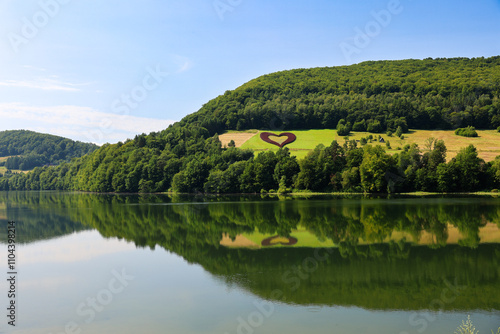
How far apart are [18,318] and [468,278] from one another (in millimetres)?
18294

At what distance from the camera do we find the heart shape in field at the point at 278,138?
108 metres

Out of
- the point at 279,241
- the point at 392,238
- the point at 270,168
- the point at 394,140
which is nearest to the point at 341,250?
the point at 279,241

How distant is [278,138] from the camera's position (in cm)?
11206

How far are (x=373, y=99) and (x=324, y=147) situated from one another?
3694 cm

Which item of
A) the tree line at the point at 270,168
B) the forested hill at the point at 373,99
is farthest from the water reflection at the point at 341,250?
the forested hill at the point at 373,99

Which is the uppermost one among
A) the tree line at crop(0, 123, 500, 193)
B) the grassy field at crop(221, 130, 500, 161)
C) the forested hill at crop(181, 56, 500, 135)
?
the forested hill at crop(181, 56, 500, 135)

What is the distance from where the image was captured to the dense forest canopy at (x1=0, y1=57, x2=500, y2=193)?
75.4 m

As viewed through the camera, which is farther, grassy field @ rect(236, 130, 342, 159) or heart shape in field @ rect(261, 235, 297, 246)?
grassy field @ rect(236, 130, 342, 159)

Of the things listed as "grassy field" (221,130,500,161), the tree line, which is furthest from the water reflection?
"grassy field" (221,130,500,161)

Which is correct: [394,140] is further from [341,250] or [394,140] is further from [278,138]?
[341,250]

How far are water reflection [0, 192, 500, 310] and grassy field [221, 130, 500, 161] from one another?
50967mm

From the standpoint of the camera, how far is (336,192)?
80875 millimetres

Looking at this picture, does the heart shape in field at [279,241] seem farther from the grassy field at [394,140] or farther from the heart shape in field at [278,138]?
the heart shape in field at [278,138]

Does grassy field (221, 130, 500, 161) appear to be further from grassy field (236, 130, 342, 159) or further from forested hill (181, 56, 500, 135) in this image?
forested hill (181, 56, 500, 135)
